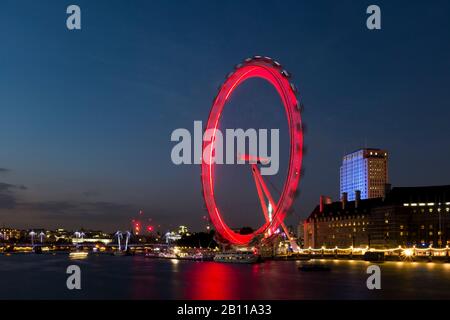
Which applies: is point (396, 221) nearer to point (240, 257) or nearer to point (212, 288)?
point (240, 257)

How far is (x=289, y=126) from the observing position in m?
64.1

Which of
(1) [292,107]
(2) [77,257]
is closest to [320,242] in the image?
(2) [77,257]

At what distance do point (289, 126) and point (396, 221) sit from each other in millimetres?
83711

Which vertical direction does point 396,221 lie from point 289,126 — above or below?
below

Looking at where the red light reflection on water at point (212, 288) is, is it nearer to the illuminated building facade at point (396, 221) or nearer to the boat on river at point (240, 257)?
the boat on river at point (240, 257)

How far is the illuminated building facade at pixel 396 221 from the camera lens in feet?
443

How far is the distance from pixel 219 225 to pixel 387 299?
1174 inches

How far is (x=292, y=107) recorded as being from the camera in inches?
2505

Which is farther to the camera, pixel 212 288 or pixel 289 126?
pixel 289 126

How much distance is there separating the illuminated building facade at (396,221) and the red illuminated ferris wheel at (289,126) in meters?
68.7

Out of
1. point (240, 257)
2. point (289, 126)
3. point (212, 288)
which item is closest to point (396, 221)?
point (240, 257)

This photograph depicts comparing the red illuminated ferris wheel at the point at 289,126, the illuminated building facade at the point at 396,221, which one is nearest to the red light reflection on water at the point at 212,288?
Answer: the red illuminated ferris wheel at the point at 289,126

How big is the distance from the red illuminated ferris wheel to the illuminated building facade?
225 ft
